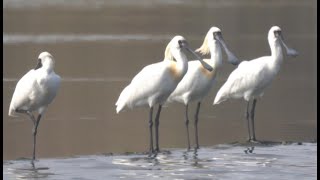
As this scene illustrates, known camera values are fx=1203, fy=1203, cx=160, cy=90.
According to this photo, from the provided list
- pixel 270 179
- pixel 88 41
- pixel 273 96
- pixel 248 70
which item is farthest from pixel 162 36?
pixel 270 179

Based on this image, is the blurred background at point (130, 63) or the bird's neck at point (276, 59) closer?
the bird's neck at point (276, 59)

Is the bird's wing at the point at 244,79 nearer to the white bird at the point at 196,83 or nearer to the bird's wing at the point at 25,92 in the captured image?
the white bird at the point at 196,83

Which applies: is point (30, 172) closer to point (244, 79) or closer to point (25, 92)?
point (25, 92)

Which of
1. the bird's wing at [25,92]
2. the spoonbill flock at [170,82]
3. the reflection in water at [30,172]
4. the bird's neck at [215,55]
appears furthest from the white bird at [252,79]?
the reflection in water at [30,172]

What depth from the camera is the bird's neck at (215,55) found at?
52.8 ft

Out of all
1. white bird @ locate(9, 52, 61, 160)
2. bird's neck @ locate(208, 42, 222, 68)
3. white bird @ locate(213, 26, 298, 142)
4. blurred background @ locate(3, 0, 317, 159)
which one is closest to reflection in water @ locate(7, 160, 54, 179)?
white bird @ locate(9, 52, 61, 160)

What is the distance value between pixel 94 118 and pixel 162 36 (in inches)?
737

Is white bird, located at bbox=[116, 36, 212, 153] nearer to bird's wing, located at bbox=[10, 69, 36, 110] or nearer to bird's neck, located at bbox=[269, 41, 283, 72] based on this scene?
bird's wing, located at bbox=[10, 69, 36, 110]

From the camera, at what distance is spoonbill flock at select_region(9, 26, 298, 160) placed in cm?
1480

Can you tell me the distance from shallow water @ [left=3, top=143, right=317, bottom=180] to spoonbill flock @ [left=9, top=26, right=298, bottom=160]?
0.73 metres

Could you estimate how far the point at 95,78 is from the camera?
25.2m

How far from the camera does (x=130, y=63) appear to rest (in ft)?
94.6

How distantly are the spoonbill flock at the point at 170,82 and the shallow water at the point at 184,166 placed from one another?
73cm

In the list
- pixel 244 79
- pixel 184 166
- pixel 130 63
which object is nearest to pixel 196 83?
pixel 244 79
